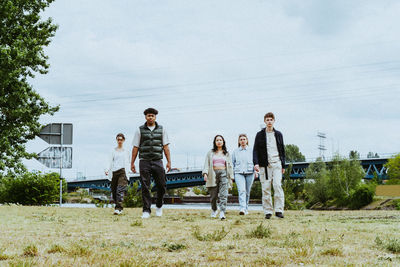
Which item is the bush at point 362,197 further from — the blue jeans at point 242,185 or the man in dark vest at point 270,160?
the man in dark vest at point 270,160

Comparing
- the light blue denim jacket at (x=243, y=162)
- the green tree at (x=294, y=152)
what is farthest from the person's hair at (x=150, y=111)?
the green tree at (x=294, y=152)

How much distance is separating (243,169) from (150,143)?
114 inches

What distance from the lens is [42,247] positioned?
3.98 m

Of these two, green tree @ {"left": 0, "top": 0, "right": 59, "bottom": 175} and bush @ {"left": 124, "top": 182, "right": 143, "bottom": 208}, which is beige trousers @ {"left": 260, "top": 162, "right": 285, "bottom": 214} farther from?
green tree @ {"left": 0, "top": 0, "right": 59, "bottom": 175}

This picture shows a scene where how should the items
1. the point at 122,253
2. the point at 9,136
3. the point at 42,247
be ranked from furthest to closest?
the point at 9,136 → the point at 42,247 → the point at 122,253

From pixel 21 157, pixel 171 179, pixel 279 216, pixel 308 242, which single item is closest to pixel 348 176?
pixel 171 179

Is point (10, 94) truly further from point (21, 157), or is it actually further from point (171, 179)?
point (171, 179)

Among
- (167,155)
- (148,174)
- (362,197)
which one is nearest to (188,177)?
(362,197)

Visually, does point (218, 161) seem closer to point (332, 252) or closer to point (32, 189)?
point (332, 252)

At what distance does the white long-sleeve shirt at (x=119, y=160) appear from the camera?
10.6m

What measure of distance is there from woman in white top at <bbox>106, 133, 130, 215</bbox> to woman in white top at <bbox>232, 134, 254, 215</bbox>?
2.69 m

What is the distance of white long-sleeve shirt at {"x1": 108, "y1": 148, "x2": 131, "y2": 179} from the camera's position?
10578 millimetres

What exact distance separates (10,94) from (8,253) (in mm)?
16855

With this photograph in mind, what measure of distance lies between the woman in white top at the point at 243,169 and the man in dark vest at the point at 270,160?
1574 mm
